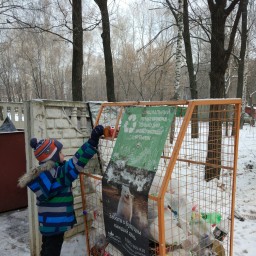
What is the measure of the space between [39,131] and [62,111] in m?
0.38

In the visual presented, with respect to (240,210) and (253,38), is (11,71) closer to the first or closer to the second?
(253,38)

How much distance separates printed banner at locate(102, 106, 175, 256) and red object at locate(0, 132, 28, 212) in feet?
8.76

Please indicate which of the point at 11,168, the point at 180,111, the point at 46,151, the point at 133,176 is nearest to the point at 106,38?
the point at 11,168

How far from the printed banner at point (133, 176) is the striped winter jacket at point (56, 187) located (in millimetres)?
273

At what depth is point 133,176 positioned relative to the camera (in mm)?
2072

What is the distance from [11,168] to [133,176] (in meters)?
3.07

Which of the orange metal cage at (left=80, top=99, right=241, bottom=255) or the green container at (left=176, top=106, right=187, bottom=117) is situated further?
the green container at (left=176, top=106, right=187, bottom=117)

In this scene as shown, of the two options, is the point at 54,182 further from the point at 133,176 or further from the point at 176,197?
the point at 176,197

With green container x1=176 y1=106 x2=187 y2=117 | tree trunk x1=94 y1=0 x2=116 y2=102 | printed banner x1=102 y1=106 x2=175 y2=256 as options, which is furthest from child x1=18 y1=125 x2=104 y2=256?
tree trunk x1=94 y1=0 x2=116 y2=102

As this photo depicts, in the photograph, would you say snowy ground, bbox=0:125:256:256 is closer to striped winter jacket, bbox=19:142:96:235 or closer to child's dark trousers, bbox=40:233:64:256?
child's dark trousers, bbox=40:233:64:256

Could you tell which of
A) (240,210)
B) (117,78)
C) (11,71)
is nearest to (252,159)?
(240,210)

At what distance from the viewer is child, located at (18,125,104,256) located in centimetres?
238

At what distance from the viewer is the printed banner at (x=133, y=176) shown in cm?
200

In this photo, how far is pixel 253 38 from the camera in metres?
19.4
